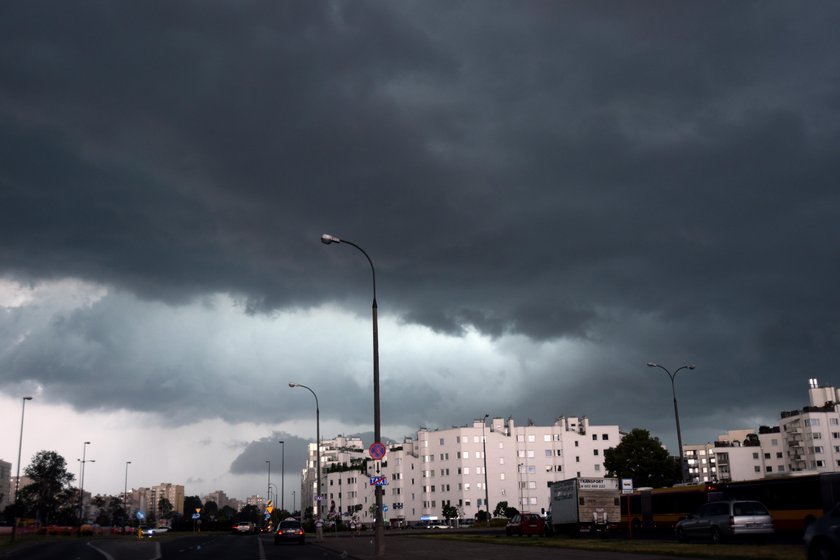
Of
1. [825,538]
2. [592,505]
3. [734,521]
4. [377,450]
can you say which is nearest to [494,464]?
[592,505]

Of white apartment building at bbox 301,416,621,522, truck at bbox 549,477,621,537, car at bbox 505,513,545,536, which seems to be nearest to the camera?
truck at bbox 549,477,621,537

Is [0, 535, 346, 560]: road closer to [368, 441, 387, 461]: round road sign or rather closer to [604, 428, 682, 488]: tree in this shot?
[368, 441, 387, 461]: round road sign

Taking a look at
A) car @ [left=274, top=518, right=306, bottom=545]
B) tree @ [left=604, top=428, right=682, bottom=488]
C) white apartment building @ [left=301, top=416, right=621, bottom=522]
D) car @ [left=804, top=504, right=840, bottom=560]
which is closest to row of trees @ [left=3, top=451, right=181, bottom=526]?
white apartment building @ [left=301, top=416, right=621, bottom=522]

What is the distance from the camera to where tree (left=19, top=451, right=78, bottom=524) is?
16475 cm

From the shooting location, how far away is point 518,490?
6196 inches

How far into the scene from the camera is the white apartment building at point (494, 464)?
156500mm

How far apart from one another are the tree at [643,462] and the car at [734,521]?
70.2 meters

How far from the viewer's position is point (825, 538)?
1433cm

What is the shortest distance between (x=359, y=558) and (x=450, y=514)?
12279 cm

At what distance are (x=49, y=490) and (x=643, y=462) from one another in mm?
129695

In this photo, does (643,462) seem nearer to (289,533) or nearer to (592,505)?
(592,505)

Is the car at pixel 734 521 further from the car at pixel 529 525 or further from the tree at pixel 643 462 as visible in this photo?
the tree at pixel 643 462

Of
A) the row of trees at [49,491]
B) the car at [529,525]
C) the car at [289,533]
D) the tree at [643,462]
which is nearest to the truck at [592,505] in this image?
the car at [529,525]

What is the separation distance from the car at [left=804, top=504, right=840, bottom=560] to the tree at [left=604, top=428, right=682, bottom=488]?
89749 mm
